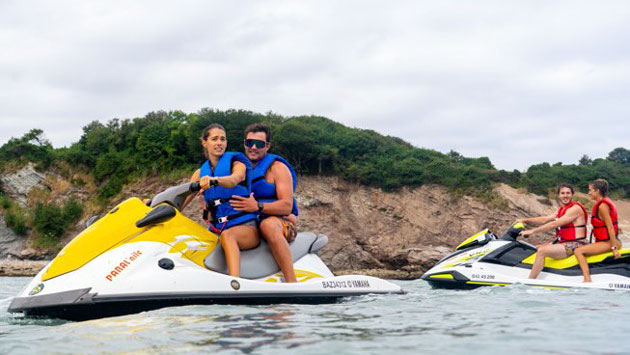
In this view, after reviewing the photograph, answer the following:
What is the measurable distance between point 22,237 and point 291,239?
82.5 ft

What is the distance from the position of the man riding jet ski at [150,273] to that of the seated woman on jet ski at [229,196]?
145mm

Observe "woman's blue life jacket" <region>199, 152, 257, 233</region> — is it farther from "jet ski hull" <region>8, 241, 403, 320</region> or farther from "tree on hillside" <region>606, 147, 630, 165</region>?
"tree on hillside" <region>606, 147, 630, 165</region>

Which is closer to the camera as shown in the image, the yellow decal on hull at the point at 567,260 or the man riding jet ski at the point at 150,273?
the man riding jet ski at the point at 150,273

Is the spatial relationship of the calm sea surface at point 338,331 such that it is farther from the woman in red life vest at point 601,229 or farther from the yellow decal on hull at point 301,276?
the woman in red life vest at point 601,229

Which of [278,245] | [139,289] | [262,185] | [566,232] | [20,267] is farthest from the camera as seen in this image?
[20,267]

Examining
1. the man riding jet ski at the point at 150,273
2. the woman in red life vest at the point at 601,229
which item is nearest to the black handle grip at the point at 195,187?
the man riding jet ski at the point at 150,273

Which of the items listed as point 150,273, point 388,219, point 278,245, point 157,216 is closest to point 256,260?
point 278,245

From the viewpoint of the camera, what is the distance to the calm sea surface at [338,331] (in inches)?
129

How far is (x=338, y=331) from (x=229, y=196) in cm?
202

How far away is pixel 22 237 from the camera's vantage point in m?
27.4

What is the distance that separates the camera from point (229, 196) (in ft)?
17.7

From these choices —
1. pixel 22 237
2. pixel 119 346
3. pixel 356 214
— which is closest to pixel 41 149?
pixel 22 237

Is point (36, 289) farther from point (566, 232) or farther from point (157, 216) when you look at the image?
point (566, 232)

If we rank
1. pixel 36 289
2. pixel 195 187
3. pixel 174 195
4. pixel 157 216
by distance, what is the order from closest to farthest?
pixel 36 289 < pixel 157 216 < pixel 195 187 < pixel 174 195
